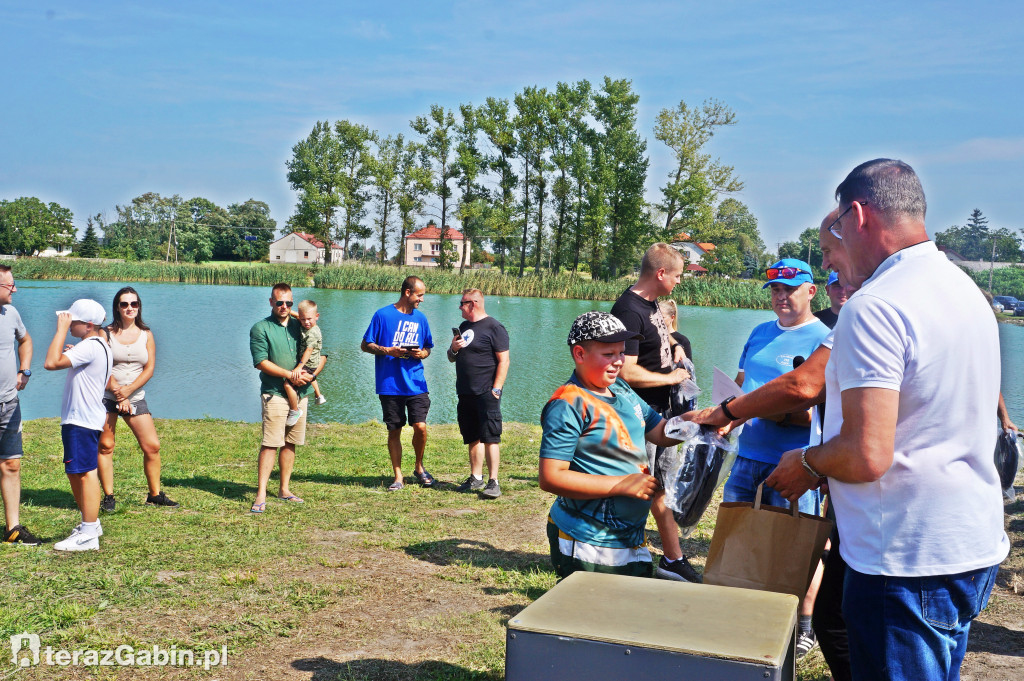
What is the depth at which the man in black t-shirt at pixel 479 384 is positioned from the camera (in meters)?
8.11

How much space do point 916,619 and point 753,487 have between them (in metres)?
2.18

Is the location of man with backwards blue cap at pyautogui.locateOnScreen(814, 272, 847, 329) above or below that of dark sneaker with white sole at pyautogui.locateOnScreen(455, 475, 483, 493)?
above

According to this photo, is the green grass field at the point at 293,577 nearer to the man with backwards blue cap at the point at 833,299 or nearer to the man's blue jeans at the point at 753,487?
the man's blue jeans at the point at 753,487

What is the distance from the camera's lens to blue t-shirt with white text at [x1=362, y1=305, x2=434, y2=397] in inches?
322

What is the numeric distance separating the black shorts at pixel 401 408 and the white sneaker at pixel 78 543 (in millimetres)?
3113

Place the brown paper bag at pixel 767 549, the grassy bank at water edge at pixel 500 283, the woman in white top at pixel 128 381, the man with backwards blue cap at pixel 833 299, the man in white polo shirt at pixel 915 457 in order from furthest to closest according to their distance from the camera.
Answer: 1. the grassy bank at water edge at pixel 500 283
2. the woman in white top at pixel 128 381
3. the man with backwards blue cap at pixel 833 299
4. the brown paper bag at pixel 767 549
5. the man in white polo shirt at pixel 915 457

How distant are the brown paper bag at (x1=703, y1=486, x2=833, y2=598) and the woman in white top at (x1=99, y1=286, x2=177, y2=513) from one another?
538 centimetres

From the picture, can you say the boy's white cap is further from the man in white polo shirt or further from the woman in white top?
the man in white polo shirt

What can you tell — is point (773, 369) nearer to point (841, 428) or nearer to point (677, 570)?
point (677, 570)

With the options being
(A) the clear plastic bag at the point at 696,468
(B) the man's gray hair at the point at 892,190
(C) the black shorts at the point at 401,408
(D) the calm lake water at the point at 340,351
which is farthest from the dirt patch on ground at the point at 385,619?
(D) the calm lake water at the point at 340,351

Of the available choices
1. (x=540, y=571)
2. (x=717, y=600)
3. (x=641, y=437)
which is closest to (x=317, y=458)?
(x=540, y=571)

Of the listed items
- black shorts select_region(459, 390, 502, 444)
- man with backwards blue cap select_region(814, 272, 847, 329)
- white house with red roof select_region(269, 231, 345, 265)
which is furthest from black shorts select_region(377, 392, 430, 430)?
white house with red roof select_region(269, 231, 345, 265)

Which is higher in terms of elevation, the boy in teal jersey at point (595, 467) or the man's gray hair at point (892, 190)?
the man's gray hair at point (892, 190)

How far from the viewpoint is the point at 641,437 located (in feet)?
10.8
